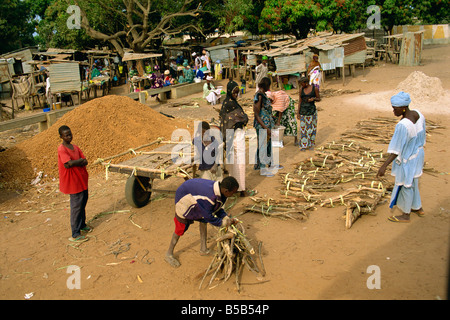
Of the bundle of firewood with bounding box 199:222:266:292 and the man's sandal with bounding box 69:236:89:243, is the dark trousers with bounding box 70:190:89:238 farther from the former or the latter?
the bundle of firewood with bounding box 199:222:266:292

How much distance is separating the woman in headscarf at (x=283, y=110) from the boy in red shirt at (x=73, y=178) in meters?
4.20

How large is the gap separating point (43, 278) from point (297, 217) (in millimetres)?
3290

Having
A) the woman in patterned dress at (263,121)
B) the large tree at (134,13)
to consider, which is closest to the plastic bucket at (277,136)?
the woman in patterned dress at (263,121)

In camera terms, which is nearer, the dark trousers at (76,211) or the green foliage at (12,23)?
the dark trousers at (76,211)

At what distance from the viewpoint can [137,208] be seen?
19.0ft

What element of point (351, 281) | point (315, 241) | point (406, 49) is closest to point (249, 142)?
point (315, 241)

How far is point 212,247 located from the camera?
14.9 ft

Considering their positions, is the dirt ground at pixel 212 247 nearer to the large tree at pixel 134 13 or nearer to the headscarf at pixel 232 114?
the headscarf at pixel 232 114

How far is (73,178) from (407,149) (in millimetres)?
4371

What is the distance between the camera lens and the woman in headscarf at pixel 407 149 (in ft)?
14.2

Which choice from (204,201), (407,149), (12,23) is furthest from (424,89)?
(12,23)

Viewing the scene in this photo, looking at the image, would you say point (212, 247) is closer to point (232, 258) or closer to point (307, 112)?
point (232, 258)

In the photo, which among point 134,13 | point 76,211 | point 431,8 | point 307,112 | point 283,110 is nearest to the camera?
point 76,211

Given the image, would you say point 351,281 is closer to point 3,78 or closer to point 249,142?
point 249,142
